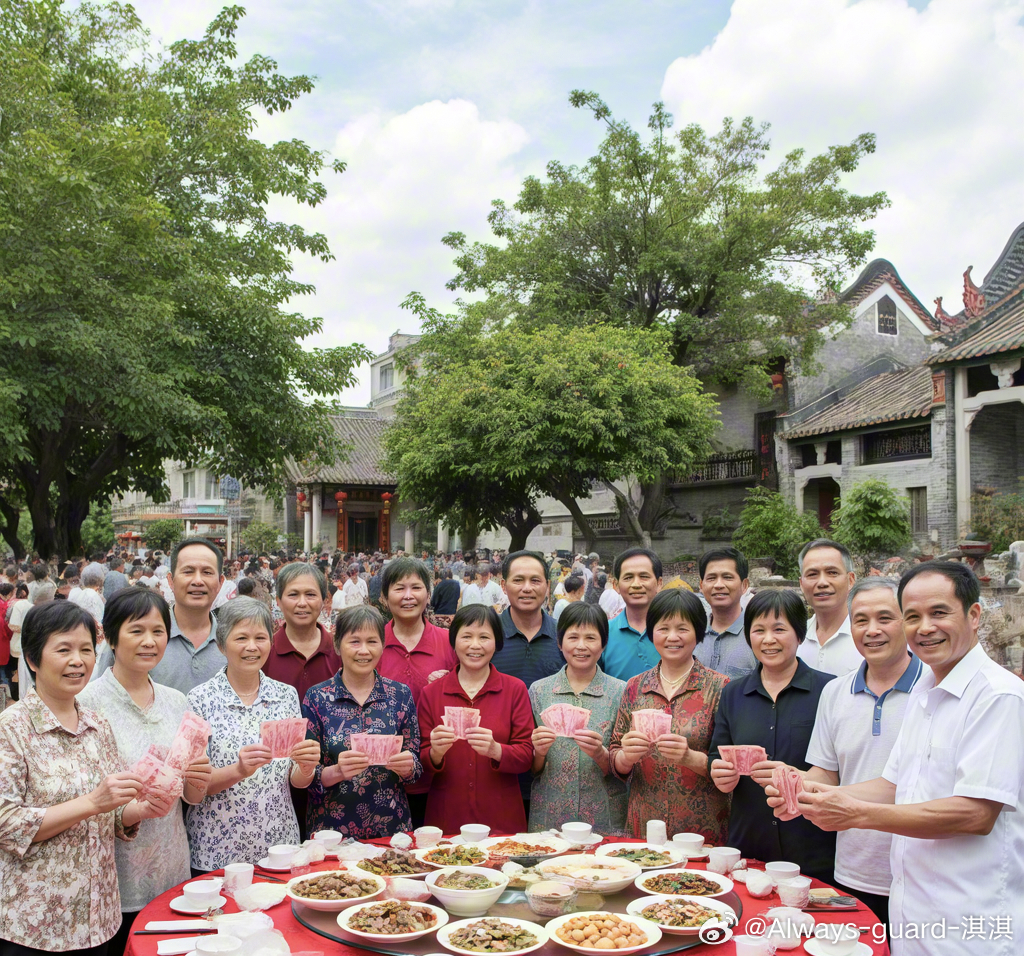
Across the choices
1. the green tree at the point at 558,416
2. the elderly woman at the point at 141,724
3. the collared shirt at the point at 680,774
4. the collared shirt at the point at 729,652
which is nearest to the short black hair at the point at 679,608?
the collared shirt at the point at 680,774

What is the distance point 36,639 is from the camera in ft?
9.00

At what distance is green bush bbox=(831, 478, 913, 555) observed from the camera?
16062mm

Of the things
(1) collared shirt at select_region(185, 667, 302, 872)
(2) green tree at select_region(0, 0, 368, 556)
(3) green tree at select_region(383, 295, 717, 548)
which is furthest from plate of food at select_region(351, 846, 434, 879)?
(3) green tree at select_region(383, 295, 717, 548)

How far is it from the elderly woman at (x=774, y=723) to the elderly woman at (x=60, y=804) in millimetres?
2026

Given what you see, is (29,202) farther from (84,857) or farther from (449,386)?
(84,857)

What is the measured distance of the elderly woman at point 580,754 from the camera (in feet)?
11.9

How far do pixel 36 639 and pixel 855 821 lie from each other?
98.6 inches

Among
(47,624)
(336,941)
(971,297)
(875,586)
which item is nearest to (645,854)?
(336,941)

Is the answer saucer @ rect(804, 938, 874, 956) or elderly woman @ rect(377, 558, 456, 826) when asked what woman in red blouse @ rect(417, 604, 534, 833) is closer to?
elderly woman @ rect(377, 558, 456, 826)

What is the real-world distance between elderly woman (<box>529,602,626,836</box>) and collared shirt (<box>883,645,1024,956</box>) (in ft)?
4.38

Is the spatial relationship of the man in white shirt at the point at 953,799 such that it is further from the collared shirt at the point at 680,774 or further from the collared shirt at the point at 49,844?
the collared shirt at the point at 49,844

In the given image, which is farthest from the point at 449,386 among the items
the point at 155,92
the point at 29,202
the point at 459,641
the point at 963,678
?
the point at 963,678

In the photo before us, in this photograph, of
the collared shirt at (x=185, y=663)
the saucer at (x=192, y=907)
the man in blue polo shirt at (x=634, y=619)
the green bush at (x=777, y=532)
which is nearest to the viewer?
the saucer at (x=192, y=907)

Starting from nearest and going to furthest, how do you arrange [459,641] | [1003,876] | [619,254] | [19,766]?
1. [1003,876]
2. [19,766]
3. [459,641]
4. [619,254]
